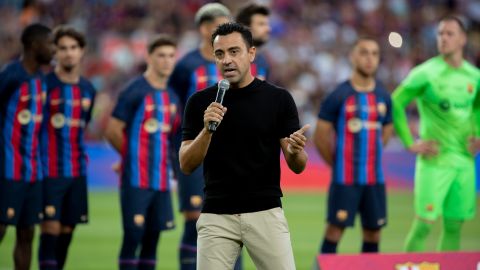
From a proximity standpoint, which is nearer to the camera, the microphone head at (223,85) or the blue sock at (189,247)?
the microphone head at (223,85)

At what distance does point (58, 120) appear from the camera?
895cm

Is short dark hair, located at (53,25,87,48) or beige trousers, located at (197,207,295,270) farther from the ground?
short dark hair, located at (53,25,87,48)

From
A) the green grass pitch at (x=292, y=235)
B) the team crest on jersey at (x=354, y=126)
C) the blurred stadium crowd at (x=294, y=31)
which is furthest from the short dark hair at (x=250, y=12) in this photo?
the blurred stadium crowd at (x=294, y=31)

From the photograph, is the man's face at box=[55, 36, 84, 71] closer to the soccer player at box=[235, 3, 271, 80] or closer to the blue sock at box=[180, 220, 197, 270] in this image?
the soccer player at box=[235, 3, 271, 80]

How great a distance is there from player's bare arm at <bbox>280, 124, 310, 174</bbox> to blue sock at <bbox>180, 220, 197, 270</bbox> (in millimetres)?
3164

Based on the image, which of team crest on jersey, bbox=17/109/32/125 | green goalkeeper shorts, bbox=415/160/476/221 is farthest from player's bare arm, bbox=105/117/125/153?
green goalkeeper shorts, bbox=415/160/476/221

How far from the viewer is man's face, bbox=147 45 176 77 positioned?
884 cm

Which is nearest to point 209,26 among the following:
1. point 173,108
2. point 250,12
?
point 250,12

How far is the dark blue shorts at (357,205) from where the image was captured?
906 cm

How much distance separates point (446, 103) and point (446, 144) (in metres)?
0.39

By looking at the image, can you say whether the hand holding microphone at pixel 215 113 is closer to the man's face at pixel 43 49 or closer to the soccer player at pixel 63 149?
the man's face at pixel 43 49

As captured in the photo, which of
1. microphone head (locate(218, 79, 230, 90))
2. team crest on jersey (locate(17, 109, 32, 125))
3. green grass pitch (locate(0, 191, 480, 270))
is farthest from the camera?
green grass pitch (locate(0, 191, 480, 270))

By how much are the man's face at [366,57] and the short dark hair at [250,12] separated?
0.95 meters

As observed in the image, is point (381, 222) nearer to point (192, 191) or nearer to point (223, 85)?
point (192, 191)
